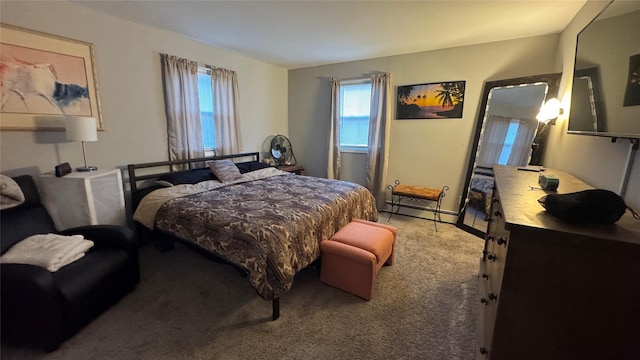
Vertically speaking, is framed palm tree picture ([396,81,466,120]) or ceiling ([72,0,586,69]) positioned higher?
ceiling ([72,0,586,69])

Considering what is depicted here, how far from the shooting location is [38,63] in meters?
2.18

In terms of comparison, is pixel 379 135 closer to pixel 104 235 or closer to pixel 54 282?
pixel 104 235

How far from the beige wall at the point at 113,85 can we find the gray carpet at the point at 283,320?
1286 millimetres

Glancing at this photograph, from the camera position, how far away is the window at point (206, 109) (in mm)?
3543

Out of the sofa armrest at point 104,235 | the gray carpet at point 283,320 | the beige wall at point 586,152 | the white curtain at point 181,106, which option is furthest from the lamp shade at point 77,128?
the beige wall at point 586,152

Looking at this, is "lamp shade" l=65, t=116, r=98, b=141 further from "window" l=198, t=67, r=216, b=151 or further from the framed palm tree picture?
the framed palm tree picture

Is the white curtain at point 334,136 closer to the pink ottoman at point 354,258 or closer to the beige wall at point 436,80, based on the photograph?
the beige wall at point 436,80

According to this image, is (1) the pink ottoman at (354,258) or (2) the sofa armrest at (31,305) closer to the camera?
(2) the sofa armrest at (31,305)

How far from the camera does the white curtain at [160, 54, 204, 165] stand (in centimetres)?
309

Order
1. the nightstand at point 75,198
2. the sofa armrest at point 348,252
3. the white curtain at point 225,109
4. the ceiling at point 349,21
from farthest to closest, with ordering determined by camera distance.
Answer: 1. the white curtain at point 225,109
2. the ceiling at point 349,21
3. the nightstand at point 75,198
4. the sofa armrest at point 348,252

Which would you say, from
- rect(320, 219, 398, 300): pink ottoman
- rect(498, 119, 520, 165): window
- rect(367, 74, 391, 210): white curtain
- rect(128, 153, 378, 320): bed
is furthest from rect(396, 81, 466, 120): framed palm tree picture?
rect(320, 219, 398, 300): pink ottoman

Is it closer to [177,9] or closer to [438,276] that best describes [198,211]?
[177,9]

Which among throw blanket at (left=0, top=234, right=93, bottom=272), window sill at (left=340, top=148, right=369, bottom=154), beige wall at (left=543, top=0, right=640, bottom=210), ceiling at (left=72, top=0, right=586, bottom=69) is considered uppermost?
ceiling at (left=72, top=0, right=586, bottom=69)

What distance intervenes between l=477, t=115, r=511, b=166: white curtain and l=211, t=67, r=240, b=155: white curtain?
143 inches
